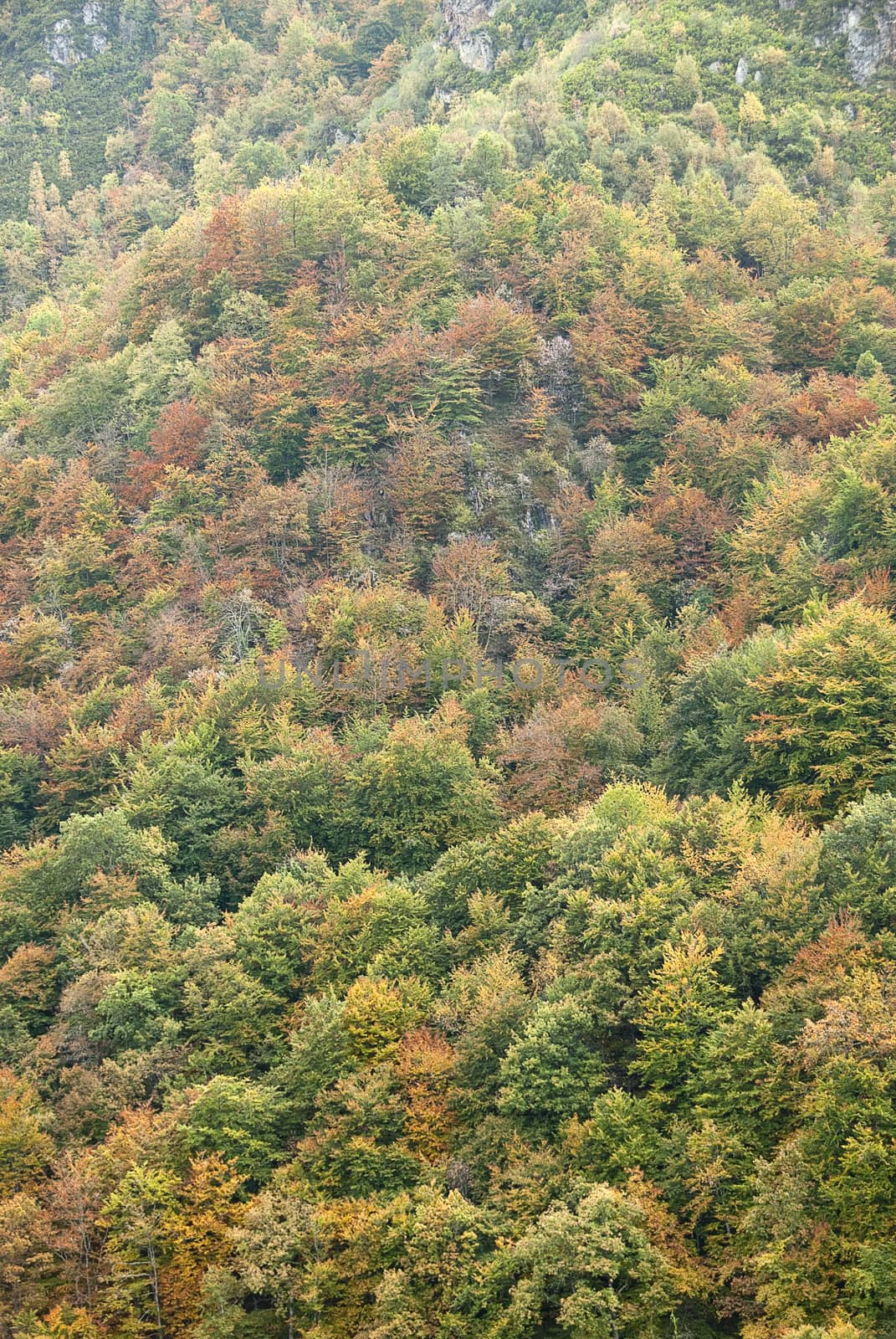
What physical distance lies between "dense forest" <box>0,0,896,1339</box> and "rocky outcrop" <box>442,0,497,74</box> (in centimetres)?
352

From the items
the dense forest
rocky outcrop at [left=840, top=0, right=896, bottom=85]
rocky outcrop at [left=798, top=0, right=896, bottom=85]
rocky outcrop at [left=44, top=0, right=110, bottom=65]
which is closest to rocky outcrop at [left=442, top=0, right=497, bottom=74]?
the dense forest

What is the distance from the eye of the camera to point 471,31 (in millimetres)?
118000

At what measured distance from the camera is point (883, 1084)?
3441cm

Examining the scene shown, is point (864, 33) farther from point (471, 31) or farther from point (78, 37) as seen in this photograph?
point (78, 37)

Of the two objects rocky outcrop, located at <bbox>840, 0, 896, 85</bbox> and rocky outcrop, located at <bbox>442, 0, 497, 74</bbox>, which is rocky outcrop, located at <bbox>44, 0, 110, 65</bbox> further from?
rocky outcrop, located at <bbox>840, 0, 896, 85</bbox>

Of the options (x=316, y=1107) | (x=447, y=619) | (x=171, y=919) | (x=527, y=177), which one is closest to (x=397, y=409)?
(x=447, y=619)

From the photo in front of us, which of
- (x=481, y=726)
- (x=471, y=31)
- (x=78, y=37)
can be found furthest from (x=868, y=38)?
(x=78, y=37)

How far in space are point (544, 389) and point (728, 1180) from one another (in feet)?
168

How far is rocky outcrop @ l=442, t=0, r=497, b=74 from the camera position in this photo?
4540 inches

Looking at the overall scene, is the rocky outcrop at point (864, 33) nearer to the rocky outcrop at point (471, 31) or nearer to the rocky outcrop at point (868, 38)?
the rocky outcrop at point (868, 38)

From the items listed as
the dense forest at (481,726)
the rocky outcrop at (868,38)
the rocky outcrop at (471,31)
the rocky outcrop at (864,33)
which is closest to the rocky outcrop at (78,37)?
the rocky outcrop at (471,31)

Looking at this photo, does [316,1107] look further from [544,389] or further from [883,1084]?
[544,389]

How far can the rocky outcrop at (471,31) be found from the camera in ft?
378

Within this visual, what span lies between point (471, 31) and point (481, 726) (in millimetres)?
84771
